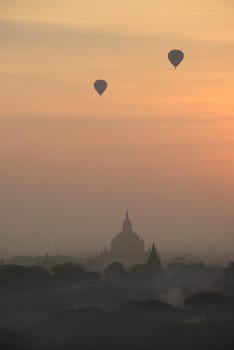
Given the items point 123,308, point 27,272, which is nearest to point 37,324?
point 123,308

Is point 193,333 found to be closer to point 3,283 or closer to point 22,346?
point 22,346

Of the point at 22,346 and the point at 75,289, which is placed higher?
the point at 75,289

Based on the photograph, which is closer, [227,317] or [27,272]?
[227,317]

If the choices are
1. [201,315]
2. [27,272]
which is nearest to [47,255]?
[27,272]

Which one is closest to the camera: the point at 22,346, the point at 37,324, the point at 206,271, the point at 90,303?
the point at 22,346

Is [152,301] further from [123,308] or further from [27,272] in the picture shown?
[27,272]

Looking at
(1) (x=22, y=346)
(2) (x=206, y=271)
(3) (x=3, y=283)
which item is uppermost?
(2) (x=206, y=271)

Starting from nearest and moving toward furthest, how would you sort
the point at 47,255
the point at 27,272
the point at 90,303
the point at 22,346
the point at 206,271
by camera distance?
the point at 22,346, the point at 90,303, the point at 27,272, the point at 206,271, the point at 47,255
